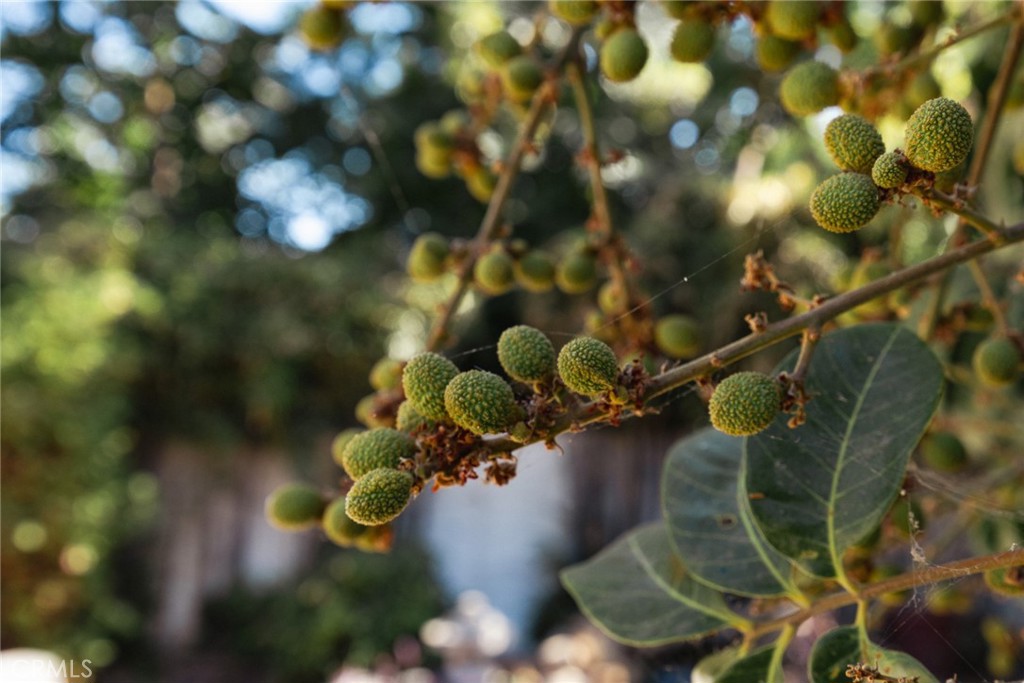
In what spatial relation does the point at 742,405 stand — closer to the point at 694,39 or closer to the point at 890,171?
the point at 890,171

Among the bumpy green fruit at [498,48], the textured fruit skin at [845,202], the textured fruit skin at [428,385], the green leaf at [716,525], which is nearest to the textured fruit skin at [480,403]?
the textured fruit skin at [428,385]

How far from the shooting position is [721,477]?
691 millimetres

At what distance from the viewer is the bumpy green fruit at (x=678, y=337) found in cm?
81

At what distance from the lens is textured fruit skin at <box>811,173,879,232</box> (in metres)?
0.42

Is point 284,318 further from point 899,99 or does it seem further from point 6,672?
point 899,99

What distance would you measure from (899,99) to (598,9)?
318 millimetres

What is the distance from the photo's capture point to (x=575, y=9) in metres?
0.70

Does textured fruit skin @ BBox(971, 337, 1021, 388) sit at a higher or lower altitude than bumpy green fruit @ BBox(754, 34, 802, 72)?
lower

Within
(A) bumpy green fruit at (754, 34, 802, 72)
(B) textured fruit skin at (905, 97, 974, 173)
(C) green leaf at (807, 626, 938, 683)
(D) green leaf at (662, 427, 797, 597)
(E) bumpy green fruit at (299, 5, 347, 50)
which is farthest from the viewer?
(E) bumpy green fruit at (299, 5, 347, 50)

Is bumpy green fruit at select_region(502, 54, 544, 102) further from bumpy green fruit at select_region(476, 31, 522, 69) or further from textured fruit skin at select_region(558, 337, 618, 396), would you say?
textured fruit skin at select_region(558, 337, 618, 396)

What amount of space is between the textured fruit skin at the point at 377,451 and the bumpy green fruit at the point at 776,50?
49 cm

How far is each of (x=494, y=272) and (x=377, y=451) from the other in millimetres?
321

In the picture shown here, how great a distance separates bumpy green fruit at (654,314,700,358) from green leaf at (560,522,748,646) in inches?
6.4

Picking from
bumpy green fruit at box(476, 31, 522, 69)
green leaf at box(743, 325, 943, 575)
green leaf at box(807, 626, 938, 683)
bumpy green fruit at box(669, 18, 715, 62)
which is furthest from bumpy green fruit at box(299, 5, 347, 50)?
green leaf at box(807, 626, 938, 683)
